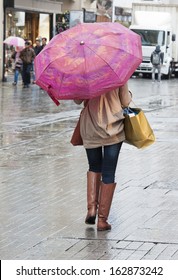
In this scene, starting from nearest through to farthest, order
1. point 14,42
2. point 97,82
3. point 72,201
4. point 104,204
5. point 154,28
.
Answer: point 97,82, point 104,204, point 72,201, point 14,42, point 154,28

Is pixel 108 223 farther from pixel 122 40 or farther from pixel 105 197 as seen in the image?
pixel 122 40

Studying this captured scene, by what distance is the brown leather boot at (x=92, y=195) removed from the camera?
8.16 metres

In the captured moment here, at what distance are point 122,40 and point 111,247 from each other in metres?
1.89

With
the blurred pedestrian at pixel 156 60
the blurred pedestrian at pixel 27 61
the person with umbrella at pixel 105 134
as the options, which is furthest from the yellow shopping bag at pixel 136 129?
the blurred pedestrian at pixel 156 60

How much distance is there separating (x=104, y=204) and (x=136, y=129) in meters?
0.77

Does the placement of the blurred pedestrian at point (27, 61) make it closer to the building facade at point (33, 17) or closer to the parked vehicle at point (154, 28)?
the building facade at point (33, 17)

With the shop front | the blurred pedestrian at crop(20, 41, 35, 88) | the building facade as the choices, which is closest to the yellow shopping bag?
the blurred pedestrian at crop(20, 41, 35, 88)

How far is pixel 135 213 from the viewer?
28.6 ft

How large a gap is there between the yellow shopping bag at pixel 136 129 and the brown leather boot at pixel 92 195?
1.59 feet

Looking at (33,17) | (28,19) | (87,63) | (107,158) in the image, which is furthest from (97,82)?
(33,17)

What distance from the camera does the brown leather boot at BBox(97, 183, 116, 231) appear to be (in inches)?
314

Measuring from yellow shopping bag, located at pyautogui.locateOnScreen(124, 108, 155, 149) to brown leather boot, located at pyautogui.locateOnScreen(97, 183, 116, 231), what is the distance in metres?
0.48

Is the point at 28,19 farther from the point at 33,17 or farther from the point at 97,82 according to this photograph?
the point at 97,82

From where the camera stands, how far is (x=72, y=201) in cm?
931
